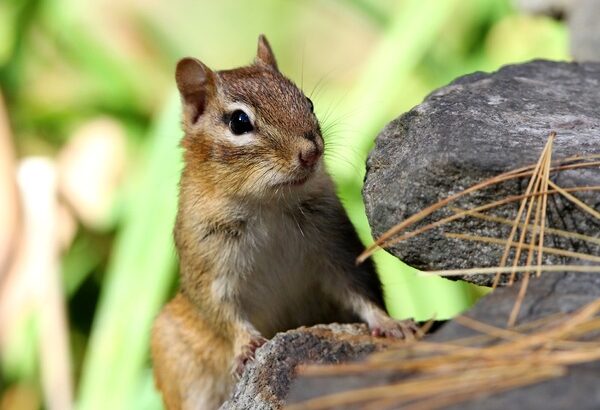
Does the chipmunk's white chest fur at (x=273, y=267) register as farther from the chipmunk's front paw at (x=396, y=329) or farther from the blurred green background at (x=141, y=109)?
the blurred green background at (x=141, y=109)

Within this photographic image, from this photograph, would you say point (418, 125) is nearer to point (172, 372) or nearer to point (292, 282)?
point (292, 282)

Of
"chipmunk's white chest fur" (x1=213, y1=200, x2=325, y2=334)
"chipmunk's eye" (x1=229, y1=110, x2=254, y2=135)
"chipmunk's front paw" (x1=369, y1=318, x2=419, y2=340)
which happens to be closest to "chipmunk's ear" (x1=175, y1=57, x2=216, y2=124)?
"chipmunk's eye" (x1=229, y1=110, x2=254, y2=135)

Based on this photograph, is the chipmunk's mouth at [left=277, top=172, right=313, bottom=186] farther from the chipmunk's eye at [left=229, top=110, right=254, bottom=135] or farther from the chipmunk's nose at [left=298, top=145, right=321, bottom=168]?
the chipmunk's eye at [left=229, top=110, right=254, bottom=135]

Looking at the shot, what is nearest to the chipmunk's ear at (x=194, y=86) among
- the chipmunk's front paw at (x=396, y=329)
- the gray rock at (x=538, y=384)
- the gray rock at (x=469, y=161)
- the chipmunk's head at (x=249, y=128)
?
the chipmunk's head at (x=249, y=128)

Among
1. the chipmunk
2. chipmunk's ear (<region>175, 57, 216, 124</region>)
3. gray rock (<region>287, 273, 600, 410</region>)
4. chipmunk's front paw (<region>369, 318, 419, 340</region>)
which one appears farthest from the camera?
chipmunk's ear (<region>175, 57, 216, 124</region>)

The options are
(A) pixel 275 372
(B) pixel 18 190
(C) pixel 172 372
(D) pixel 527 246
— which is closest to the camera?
(D) pixel 527 246

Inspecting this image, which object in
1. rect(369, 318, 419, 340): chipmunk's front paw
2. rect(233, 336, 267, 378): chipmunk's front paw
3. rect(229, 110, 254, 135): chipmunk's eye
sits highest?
rect(229, 110, 254, 135): chipmunk's eye

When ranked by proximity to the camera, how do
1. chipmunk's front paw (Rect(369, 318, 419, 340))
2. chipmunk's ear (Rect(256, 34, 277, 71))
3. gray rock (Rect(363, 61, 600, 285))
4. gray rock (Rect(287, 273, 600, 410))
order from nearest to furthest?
1. gray rock (Rect(287, 273, 600, 410))
2. gray rock (Rect(363, 61, 600, 285))
3. chipmunk's front paw (Rect(369, 318, 419, 340))
4. chipmunk's ear (Rect(256, 34, 277, 71))

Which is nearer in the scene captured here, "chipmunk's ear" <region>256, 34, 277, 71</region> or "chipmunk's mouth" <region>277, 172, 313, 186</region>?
"chipmunk's mouth" <region>277, 172, 313, 186</region>

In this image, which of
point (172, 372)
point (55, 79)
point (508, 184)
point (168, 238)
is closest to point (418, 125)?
point (508, 184)
